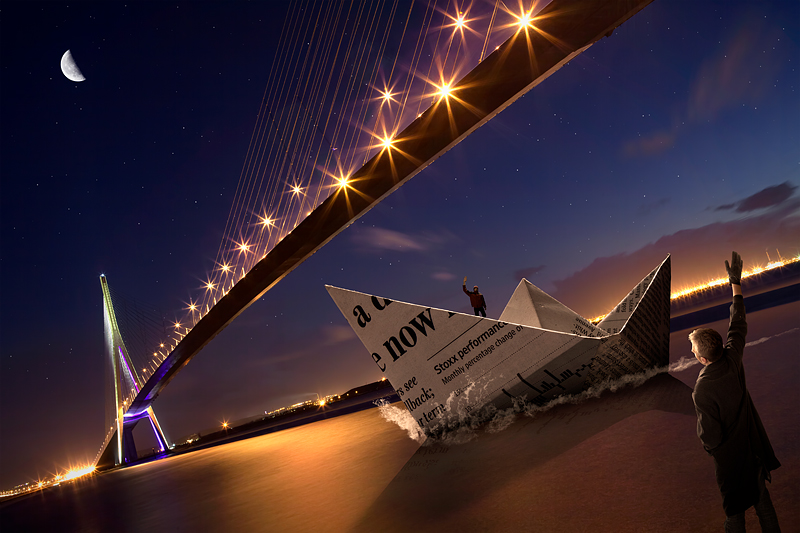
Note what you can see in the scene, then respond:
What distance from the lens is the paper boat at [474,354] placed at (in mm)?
4633

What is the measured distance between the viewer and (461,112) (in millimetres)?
9172

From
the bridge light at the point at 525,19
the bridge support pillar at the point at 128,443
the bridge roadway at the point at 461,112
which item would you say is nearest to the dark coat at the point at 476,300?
the bridge roadway at the point at 461,112

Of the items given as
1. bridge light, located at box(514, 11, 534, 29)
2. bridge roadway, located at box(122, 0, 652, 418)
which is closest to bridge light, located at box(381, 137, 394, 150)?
bridge roadway, located at box(122, 0, 652, 418)

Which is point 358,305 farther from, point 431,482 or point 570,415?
point 570,415

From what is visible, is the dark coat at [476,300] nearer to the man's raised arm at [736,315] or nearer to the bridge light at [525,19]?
the bridge light at [525,19]

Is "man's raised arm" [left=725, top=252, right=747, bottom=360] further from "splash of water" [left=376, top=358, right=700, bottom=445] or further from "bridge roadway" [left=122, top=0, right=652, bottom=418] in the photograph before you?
"bridge roadway" [left=122, top=0, right=652, bottom=418]

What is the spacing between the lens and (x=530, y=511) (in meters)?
2.31

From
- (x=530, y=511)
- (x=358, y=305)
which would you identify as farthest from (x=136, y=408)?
(x=530, y=511)

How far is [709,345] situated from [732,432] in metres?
0.34

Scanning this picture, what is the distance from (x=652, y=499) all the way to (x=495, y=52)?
8.26 metres

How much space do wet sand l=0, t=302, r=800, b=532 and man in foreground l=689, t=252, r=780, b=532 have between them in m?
0.29

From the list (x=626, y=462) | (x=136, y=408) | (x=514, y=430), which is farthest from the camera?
(x=136, y=408)

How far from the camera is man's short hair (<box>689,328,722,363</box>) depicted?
1.67 meters

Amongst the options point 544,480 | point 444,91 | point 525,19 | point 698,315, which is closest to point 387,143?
point 444,91
